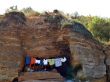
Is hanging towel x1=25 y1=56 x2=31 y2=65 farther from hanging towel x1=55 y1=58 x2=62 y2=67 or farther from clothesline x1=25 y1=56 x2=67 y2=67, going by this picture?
hanging towel x1=55 y1=58 x2=62 y2=67

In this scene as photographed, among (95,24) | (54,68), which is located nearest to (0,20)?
(54,68)

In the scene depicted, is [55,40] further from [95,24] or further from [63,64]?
[95,24]

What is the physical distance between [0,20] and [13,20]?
670 mm

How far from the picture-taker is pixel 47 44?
1923cm

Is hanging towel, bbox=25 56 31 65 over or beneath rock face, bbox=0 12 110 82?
beneath

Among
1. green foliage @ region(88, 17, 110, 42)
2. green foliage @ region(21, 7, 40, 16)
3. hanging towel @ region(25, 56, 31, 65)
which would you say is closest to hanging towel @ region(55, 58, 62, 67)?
hanging towel @ region(25, 56, 31, 65)

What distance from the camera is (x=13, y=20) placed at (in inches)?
764

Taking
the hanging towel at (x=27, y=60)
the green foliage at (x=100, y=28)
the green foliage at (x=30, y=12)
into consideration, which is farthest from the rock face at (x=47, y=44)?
the green foliage at (x=100, y=28)

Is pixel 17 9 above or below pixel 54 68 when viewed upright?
above

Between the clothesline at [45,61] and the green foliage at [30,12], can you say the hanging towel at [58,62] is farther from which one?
the green foliage at [30,12]

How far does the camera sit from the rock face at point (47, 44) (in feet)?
61.2

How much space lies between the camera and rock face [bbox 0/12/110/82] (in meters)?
18.7

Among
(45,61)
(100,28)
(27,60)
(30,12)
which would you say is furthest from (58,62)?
(100,28)

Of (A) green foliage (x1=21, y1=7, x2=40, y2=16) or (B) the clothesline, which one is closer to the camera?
(B) the clothesline
